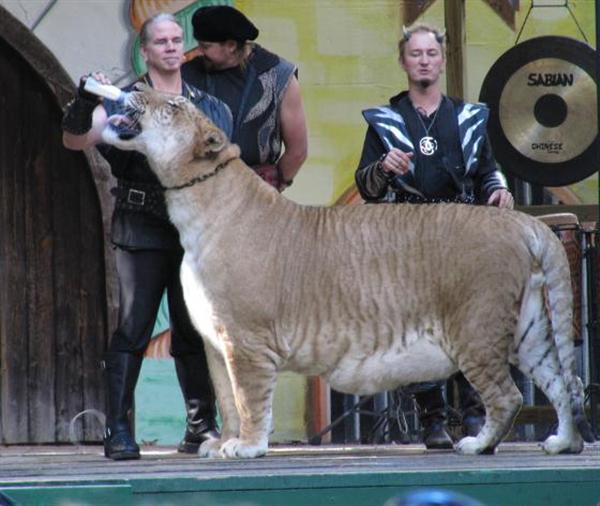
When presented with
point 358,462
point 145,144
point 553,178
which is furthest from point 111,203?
point 358,462

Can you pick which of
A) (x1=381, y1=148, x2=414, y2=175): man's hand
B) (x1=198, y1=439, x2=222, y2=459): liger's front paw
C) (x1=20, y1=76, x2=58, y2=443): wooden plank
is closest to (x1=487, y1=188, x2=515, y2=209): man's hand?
(x1=381, y1=148, x2=414, y2=175): man's hand

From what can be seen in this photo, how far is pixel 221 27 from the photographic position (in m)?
7.54

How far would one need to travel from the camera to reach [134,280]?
7.43 metres

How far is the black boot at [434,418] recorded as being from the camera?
773cm

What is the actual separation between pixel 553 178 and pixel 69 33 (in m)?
2.59

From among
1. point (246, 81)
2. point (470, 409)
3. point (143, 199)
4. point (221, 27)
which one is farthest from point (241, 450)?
point (221, 27)

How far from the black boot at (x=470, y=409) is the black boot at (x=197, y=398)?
0.99 meters

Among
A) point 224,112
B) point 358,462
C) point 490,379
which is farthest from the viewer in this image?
point 224,112

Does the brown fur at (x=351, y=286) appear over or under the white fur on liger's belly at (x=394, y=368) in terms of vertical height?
over

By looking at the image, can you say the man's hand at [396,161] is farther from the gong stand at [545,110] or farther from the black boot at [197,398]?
the gong stand at [545,110]

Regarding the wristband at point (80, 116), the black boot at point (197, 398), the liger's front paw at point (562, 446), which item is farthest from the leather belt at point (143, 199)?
the liger's front paw at point (562, 446)

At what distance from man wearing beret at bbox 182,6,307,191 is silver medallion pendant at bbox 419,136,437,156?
0.53 meters

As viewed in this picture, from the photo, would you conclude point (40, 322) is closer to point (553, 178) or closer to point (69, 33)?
point (69, 33)

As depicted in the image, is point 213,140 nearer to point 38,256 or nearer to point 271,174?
point 271,174
